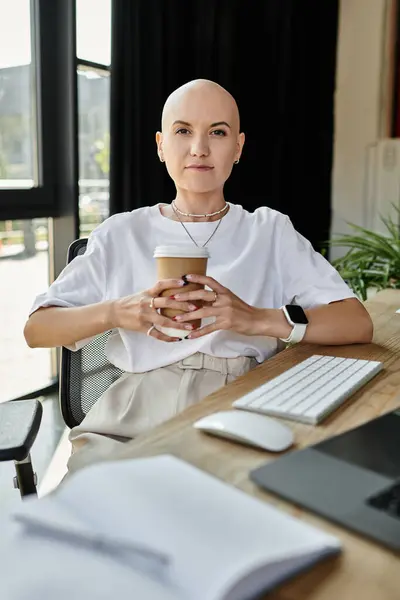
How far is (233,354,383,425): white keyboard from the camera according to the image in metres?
0.89

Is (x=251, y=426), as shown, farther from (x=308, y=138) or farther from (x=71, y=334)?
(x=308, y=138)

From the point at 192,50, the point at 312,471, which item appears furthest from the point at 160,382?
the point at 192,50

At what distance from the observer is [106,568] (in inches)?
18.6

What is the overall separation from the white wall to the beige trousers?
365 cm

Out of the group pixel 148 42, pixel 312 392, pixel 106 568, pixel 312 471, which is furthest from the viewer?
pixel 148 42

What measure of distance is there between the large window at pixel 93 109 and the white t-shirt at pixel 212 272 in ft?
5.75

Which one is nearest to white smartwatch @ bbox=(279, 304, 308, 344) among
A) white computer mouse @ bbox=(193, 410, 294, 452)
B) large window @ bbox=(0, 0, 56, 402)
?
white computer mouse @ bbox=(193, 410, 294, 452)

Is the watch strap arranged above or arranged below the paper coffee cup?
below

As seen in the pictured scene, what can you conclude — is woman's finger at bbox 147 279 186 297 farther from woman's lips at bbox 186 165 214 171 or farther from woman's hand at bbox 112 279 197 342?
woman's lips at bbox 186 165 214 171

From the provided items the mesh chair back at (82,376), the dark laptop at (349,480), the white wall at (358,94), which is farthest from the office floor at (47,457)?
the white wall at (358,94)

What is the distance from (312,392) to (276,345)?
0.41 metres

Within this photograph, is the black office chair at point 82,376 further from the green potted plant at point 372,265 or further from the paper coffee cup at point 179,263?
the green potted plant at point 372,265

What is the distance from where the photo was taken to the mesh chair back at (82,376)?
4.60 feet

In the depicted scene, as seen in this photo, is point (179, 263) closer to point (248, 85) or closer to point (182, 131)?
point (182, 131)
